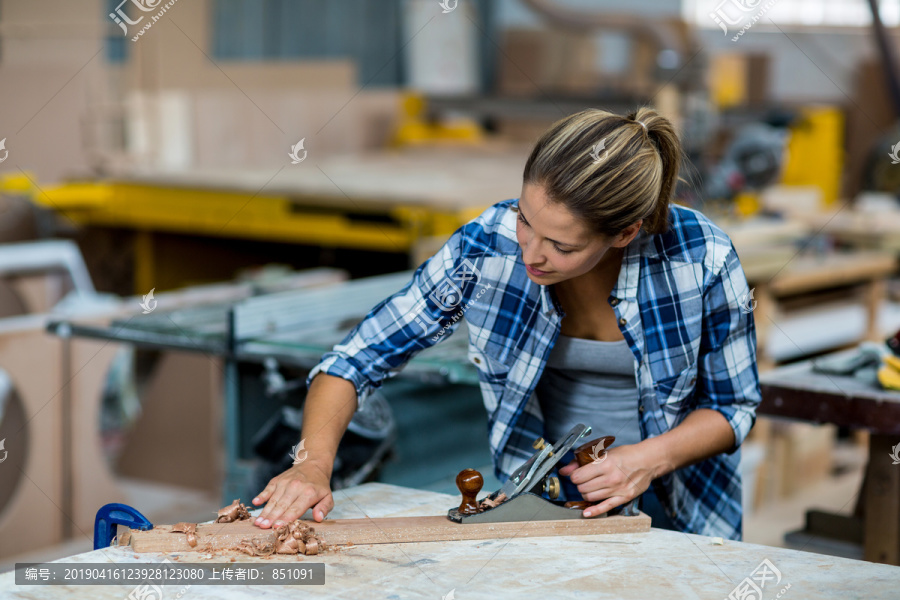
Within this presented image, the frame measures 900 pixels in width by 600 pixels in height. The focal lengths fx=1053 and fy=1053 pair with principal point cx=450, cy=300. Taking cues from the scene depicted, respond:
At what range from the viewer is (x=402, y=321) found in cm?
153

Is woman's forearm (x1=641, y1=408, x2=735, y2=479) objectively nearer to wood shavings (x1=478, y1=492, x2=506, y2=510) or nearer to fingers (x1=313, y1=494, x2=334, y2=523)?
wood shavings (x1=478, y1=492, x2=506, y2=510)

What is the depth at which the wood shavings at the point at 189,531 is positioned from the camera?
1.25 metres

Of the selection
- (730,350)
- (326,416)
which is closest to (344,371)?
(326,416)

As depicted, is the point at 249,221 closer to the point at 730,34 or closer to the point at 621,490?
the point at 621,490

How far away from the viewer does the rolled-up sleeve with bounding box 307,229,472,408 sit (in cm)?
152

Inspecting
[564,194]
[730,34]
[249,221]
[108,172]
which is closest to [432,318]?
[564,194]

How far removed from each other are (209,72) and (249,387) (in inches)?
147

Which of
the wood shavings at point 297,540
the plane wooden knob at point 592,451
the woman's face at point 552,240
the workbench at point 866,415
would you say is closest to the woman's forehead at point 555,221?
the woman's face at point 552,240

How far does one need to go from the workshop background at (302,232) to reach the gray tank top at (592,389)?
0.87 feet

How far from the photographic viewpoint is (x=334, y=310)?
7.54 feet

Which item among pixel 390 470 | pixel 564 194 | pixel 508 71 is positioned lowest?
pixel 390 470

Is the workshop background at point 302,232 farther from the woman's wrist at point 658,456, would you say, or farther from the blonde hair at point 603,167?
the woman's wrist at point 658,456

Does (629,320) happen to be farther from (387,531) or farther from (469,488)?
(387,531)

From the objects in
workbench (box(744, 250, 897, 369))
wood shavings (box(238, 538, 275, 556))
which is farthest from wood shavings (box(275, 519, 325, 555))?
workbench (box(744, 250, 897, 369))
